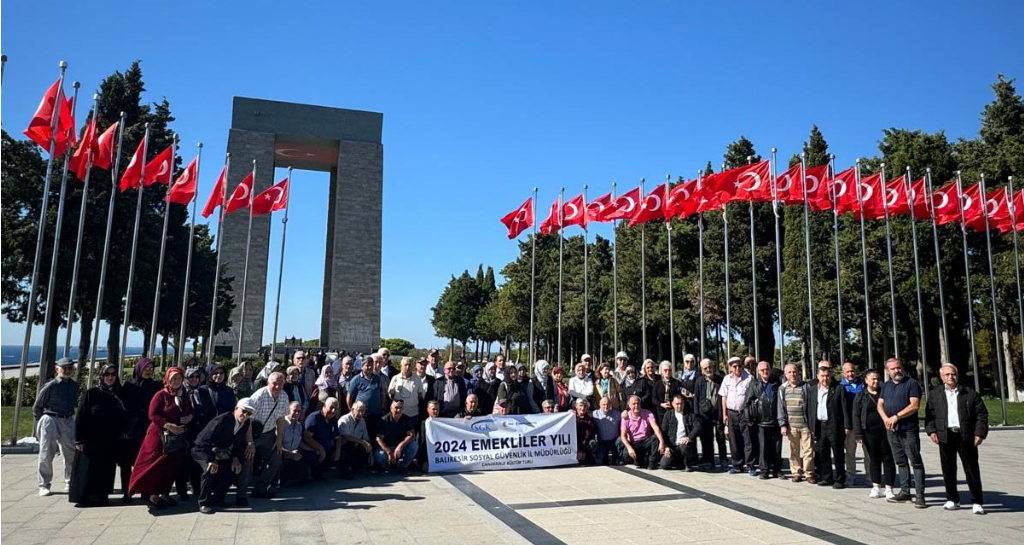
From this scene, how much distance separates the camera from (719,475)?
995 centimetres

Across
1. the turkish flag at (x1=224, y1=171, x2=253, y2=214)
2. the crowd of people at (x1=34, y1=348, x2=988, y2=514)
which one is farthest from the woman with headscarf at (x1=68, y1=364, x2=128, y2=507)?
the turkish flag at (x1=224, y1=171, x2=253, y2=214)

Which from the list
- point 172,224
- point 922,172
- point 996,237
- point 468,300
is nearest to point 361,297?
point 172,224

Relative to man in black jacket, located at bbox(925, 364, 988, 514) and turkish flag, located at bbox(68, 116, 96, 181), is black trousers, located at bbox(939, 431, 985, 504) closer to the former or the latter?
man in black jacket, located at bbox(925, 364, 988, 514)

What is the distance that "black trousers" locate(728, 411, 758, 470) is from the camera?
9992 mm

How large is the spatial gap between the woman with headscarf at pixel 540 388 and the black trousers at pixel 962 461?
582 centimetres

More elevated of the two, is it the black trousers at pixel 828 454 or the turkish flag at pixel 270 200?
the turkish flag at pixel 270 200

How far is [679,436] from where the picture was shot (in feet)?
34.2

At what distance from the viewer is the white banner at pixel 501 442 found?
10.3 m

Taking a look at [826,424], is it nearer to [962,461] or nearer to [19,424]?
[962,461]

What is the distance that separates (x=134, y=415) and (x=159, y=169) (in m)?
8.79

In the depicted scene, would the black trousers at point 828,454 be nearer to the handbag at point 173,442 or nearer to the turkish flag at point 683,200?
the handbag at point 173,442

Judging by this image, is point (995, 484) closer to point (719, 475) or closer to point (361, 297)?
point (719, 475)

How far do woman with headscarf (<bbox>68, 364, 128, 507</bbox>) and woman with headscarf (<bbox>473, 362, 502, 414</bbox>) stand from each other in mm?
5159

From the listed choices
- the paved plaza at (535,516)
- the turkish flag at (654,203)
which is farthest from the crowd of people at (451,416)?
the turkish flag at (654,203)
